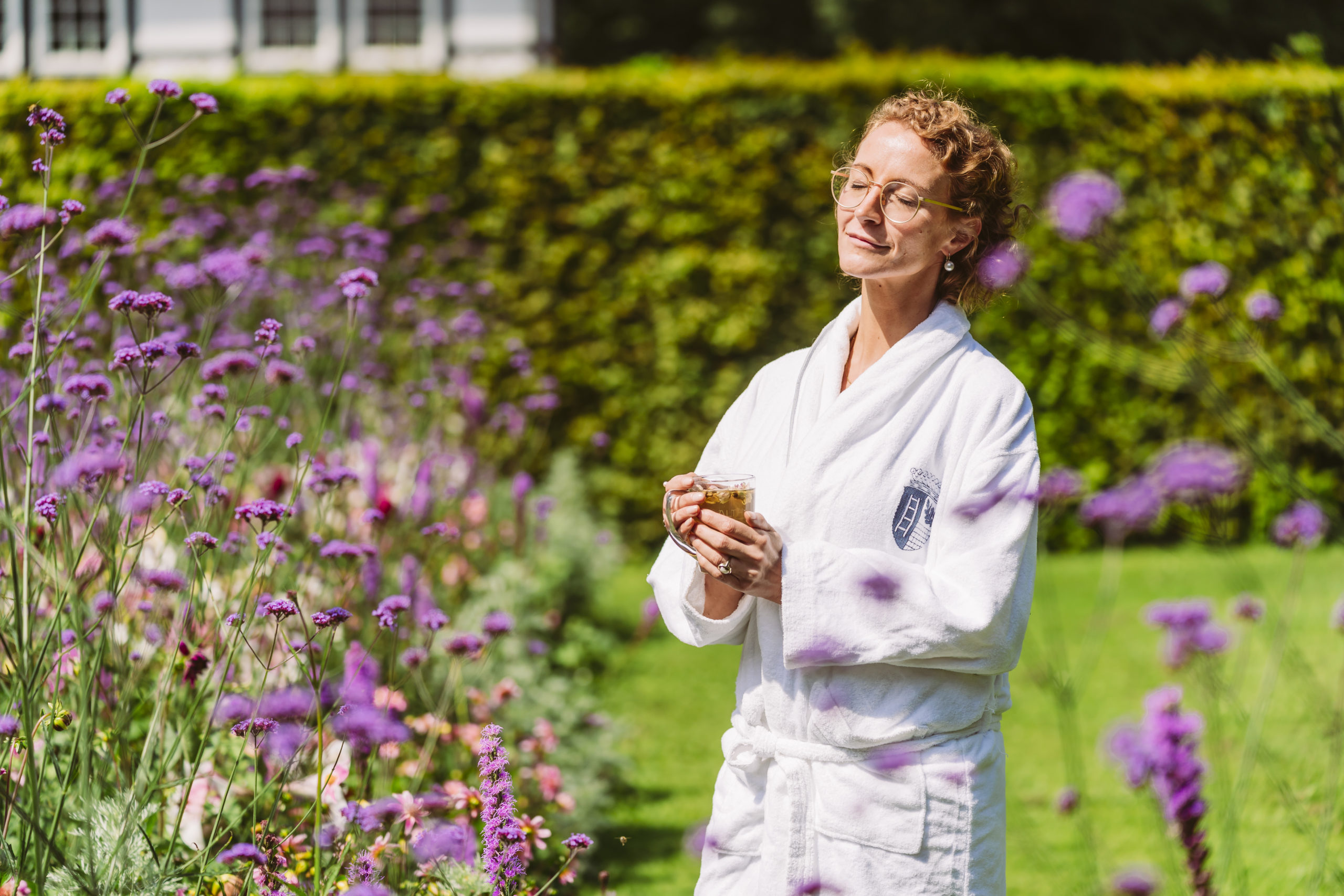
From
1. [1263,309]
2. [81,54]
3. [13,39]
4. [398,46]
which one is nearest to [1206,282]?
[1263,309]

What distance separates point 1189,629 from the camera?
152 cm

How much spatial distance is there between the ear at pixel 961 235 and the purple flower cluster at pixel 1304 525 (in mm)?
658

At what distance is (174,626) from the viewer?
2426 millimetres

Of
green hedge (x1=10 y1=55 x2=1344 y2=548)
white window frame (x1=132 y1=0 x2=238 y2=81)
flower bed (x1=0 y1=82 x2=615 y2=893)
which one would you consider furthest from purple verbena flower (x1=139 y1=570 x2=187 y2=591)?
white window frame (x1=132 y1=0 x2=238 y2=81)

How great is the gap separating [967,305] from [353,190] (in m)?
5.77

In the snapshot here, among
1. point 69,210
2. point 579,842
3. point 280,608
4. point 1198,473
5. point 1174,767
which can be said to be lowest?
point 579,842

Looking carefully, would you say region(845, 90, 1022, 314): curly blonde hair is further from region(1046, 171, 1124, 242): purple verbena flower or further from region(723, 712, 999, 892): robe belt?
region(723, 712, 999, 892): robe belt

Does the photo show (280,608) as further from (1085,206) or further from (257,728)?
(1085,206)

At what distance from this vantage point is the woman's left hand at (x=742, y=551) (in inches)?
64.6

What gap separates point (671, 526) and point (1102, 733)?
0.84m

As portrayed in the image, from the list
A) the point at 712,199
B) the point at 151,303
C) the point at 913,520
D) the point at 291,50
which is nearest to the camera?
the point at 913,520

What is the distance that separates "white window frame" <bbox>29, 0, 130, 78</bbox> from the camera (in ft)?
33.5

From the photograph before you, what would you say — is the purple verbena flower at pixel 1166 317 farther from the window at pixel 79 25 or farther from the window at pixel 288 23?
the window at pixel 79 25

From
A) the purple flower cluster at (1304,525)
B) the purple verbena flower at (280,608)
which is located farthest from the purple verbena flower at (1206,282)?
the purple verbena flower at (280,608)
